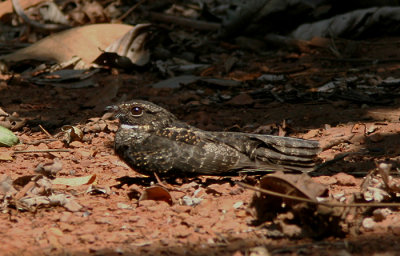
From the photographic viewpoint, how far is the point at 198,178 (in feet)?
18.1

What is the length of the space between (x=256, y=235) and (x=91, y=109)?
189 inches

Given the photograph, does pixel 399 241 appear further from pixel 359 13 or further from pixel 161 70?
pixel 359 13

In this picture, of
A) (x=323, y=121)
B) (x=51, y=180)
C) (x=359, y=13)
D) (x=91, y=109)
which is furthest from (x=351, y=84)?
(x=51, y=180)

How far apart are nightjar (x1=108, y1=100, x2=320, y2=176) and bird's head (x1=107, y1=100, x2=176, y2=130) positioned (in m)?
0.04

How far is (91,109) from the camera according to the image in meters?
8.25

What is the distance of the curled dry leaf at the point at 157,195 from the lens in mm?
4688

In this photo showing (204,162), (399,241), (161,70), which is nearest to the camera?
(399,241)

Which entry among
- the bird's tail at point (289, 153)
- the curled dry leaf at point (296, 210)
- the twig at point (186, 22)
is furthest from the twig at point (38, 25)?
the curled dry leaf at point (296, 210)

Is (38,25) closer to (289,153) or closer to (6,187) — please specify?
(6,187)

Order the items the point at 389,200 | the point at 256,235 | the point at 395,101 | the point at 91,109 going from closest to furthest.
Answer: the point at 256,235, the point at 389,200, the point at 395,101, the point at 91,109

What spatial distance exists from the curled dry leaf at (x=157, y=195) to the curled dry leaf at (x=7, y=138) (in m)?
2.38

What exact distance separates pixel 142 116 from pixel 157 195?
1034 millimetres

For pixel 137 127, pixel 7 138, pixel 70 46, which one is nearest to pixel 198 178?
pixel 137 127

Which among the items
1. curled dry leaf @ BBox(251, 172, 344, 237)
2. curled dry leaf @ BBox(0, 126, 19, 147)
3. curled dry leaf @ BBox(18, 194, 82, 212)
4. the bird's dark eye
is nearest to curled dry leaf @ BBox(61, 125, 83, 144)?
curled dry leaf @ BBox(0, 126, 19, 147)
